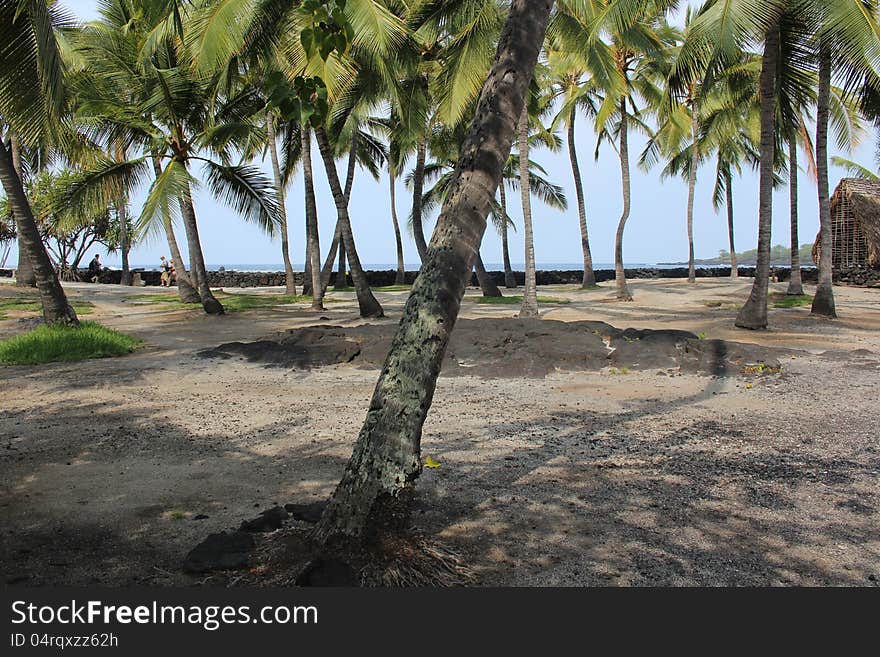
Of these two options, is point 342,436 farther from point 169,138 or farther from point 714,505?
point 169,138

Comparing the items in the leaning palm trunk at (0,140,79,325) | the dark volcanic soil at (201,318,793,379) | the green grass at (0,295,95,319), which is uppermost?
the leaning palm trunk at (0,140,79,325)

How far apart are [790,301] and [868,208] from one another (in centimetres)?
1149

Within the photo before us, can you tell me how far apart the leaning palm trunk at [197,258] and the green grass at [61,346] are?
234 inches

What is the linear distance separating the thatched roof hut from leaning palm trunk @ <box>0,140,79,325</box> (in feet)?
86.5

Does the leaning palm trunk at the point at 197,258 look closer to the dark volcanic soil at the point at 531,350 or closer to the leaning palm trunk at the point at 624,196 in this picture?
the dark volcanic soil at the point at 531,350

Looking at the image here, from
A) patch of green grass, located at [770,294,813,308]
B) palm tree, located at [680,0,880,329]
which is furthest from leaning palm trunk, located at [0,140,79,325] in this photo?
patch of green grass, located at [770,294,813,308]

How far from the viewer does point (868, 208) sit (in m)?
27.3

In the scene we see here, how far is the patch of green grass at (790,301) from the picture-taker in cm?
1884

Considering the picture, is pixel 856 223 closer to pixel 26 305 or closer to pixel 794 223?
pixel 794 223

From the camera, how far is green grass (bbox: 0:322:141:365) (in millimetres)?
10820

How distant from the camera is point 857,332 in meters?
14.0

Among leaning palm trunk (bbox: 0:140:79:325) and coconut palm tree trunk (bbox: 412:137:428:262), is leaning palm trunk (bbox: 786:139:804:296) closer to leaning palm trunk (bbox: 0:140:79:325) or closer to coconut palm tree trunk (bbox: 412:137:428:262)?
coconut palm tree trunk (bbox: 412:137:428:262)

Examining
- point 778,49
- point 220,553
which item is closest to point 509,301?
point 778,49

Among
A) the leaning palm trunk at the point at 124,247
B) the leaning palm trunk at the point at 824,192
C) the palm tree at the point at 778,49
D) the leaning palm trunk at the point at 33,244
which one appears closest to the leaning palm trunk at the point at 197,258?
the leaning palm trunk at the point at 33,244
